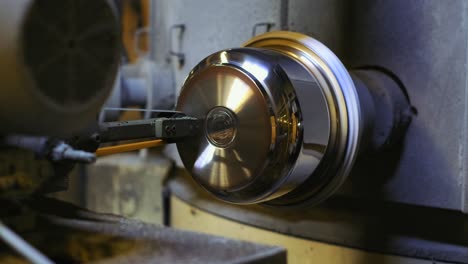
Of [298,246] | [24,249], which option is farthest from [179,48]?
[24,249]

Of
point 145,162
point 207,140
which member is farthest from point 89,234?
point 145,162

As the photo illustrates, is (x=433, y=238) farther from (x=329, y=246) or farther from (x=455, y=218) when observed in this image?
(x=329, y=246)

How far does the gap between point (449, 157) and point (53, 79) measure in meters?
0.61

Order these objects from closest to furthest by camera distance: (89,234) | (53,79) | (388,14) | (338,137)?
(53,79) → (89,234) → (338,137) → (388,14)

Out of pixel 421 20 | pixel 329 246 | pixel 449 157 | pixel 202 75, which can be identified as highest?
pixel 421 20

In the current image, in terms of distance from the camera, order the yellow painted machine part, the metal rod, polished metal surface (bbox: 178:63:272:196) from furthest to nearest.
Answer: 1. the yellow painted machine part
2. polished metal surface (bbox: 178:63:272:196)
3. the metal rod

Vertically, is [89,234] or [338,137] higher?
[338,137]

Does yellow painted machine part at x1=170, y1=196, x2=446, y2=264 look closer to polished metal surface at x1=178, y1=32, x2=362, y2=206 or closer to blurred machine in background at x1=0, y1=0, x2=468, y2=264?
blurred machine in background at x1=0, y1=0, x2=468, y2=264

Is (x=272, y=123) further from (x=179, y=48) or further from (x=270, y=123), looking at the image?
(x=179, y=48)

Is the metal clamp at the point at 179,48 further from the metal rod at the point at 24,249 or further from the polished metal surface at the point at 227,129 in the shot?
the metal rod at the point at 24,249

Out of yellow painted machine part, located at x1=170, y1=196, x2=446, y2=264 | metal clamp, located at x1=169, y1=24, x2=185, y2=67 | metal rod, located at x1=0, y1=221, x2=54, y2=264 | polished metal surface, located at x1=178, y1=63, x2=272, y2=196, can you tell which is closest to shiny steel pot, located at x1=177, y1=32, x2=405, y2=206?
polished metal surface, located at x1=178, y1=63, x2=272, y2=196

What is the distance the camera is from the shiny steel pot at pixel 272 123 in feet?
2.46

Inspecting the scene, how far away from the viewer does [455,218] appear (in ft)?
2.96

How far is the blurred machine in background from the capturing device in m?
0.56
